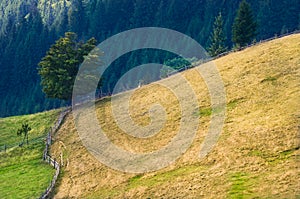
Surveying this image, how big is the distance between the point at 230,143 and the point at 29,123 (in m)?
40.1

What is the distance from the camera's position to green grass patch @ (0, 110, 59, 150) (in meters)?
69.8

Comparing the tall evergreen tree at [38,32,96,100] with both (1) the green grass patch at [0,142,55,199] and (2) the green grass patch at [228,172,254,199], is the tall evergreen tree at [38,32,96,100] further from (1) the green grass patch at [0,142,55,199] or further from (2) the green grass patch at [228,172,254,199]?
(2) the green grass patch at [228,172,254,199]

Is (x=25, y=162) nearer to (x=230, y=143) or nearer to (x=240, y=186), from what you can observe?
(x=230, y=143)

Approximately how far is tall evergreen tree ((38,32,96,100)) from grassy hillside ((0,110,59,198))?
4.60 m

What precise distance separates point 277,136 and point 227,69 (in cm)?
2163

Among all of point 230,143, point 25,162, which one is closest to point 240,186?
point 230,143

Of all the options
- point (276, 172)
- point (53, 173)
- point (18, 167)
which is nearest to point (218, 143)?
point (276, 172)

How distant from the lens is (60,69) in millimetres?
72125

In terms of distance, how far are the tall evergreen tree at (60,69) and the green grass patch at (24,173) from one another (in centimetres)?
1060

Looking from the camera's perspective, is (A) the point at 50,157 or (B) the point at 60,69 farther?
(B) the point at 60,69

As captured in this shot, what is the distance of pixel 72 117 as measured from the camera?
6981cm

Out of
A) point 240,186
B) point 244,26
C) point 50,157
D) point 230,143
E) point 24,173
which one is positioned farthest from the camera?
point 244,26

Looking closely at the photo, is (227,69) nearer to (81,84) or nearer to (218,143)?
(218,143)

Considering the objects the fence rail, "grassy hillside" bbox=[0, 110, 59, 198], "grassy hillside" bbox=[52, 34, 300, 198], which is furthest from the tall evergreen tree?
"grassy hillside" bbox=[52, 34, 300, 198]
